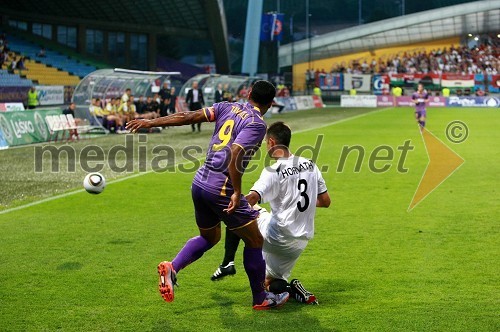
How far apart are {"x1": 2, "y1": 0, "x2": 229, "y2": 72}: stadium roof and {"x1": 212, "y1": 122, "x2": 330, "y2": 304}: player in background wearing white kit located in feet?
191

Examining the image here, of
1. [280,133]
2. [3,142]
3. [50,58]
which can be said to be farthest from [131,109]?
[280,133]

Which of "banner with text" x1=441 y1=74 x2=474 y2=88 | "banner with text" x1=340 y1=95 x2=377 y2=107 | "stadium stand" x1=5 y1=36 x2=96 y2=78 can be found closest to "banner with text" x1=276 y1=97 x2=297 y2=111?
"banner with text" x1=340 y1=95 x2=377 y2=107

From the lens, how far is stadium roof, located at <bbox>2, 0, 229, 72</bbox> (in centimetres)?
6469

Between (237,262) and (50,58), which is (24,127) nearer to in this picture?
(237,262)

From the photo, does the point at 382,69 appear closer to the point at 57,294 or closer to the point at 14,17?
the point at 14,17

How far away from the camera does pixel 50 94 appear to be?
44.9 m

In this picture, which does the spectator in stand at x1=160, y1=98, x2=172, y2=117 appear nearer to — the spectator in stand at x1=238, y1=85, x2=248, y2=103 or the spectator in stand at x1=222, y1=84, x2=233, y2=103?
the spectator in stand at x1=222, y1=84, x2=233, y2=103

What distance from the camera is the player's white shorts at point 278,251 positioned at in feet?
25.5

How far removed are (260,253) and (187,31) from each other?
231 ft

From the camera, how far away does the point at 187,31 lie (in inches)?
2995

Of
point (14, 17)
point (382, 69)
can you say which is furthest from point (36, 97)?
point (382, 69)

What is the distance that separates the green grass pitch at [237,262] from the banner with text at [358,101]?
1934 inches

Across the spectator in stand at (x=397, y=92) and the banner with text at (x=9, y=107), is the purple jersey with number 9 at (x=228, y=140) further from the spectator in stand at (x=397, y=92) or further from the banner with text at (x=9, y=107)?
the spectator in stand at (x=397, y=92)

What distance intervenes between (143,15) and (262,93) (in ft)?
223
